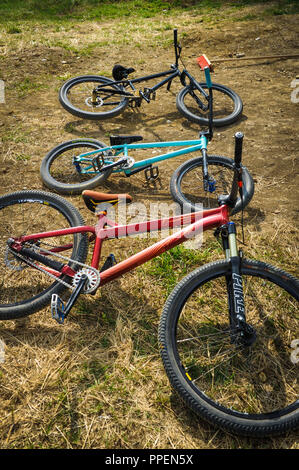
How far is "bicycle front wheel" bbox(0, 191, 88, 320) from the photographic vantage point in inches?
125

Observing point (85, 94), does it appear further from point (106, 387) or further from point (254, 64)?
point (106, 387)

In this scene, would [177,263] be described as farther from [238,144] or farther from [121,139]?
[121,139]

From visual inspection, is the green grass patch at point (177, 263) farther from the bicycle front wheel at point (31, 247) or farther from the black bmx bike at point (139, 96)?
the black bmx bike at point (139, 96)

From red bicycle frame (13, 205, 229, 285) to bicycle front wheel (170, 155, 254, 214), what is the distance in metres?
1.19

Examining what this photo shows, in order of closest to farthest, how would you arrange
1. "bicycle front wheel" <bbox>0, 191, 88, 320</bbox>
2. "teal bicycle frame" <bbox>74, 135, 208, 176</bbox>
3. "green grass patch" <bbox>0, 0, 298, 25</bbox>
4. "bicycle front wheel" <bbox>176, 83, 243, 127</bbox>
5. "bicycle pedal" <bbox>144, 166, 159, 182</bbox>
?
"bicycle front wheel" <bbox>0, 191, 88, 320</bbox>, "teal bicycle frame" <bbox>74, 135, 208, 176</bbox>, "bicycle pedal" <bbox>144, 166, 159, 182</bbox>, "bicycle front wheel" <bbox>176, 83, 243, 127</bbox>, "green grass patch" <bbox>0, 0, 298, 25</bbox>

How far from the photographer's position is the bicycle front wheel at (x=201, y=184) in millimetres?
4293

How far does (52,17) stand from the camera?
11805 millimetres

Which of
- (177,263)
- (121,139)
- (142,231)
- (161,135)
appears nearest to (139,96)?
(161,135)

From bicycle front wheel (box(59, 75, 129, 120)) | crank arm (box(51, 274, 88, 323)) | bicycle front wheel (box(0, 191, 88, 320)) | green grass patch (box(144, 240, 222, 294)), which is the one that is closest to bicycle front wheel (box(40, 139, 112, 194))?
bicycle front wheel (box(0, 191, 88, 320))

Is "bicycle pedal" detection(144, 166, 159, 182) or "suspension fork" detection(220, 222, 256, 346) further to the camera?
"bicycle pedal" detection(144, 166, 159, 182)

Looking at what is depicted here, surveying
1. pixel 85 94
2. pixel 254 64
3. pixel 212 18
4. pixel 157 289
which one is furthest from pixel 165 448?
pixel 212 18

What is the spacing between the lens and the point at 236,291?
2600 mm

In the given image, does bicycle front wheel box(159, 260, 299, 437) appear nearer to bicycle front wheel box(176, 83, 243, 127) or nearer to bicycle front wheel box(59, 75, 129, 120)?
bicycle front wheel box(176, 83, 243, 127)

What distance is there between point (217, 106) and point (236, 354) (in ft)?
17.4
